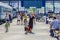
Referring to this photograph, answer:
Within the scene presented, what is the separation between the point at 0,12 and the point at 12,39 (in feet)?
71.1

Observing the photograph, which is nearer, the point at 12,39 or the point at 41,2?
the point at 12,39

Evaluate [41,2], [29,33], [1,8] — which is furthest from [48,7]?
[29,33]

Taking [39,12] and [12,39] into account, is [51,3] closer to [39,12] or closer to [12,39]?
[39,12]

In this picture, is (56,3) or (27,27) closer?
(27,27)

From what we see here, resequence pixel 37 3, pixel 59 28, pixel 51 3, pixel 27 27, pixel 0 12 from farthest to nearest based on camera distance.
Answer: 1. pixel 51 3
2. pixel 37 3
3. pixel 0 12
4. pixel 27 27
5. pixel 59 28

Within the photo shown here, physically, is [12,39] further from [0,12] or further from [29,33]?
[0,12]

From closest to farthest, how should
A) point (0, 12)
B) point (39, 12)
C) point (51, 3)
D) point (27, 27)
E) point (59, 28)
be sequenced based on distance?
point (59, 28) → point (27, 27) → point (0, 12) → point (39, 12) → point (51, 3)

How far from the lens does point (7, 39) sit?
690 inches

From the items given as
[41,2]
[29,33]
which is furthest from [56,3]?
[29,33]

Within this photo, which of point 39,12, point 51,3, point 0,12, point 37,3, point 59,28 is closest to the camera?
point 59,28

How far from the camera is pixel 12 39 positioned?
17.4 metres

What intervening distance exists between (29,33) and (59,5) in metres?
63.5

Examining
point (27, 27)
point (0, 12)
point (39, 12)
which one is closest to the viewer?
point (27, 27)

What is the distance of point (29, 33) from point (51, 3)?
6537cm
